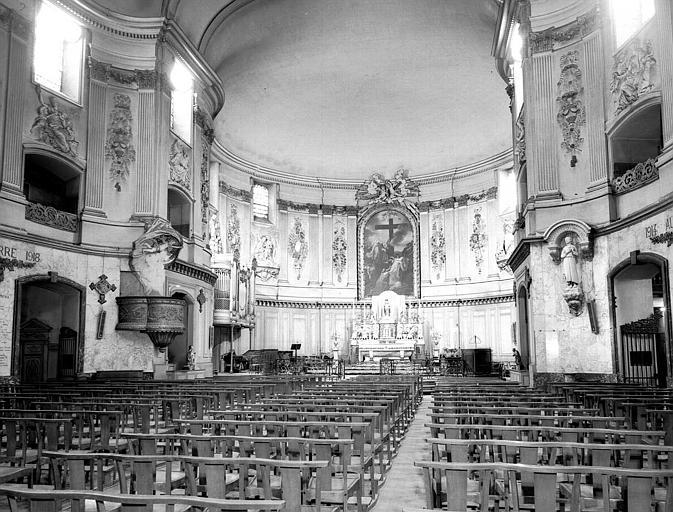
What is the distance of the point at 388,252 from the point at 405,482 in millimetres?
27530

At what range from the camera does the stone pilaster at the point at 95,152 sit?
19.0 meters

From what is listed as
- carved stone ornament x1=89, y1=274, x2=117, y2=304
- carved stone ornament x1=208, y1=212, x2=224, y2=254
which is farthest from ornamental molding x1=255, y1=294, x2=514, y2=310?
carved stone ornament x1=89, y1=274, x2=117, y2=304

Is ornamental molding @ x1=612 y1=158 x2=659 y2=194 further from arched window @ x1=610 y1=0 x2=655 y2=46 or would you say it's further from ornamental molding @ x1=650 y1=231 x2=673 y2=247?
arched window @ x1=610 y1=0 x2=655 y2=46

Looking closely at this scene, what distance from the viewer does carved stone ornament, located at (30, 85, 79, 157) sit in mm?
17188

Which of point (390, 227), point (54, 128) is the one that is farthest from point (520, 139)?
point (390, 227)

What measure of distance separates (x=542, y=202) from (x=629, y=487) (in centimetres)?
1449

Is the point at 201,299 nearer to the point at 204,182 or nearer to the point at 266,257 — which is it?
the point at 204,182

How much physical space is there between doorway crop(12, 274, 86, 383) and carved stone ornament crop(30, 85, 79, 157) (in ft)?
11.9

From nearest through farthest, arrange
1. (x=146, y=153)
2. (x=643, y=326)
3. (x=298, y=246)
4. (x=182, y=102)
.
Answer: (x=643, y=326) < (x=146, y=153) < (x=182, y=102) < (x=298, y=246)

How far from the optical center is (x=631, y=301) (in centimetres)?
1623

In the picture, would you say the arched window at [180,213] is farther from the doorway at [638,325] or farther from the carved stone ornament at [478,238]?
the carved stone ornament at [478,238]

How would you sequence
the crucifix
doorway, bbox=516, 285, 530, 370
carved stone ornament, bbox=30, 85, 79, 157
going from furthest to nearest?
the crucifix, doorway, bbox=516, 285, 530, 370, carved stone ornament, bbox=30, 85, 79, 157

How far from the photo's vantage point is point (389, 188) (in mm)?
34531

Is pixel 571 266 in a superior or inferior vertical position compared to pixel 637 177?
inferior
